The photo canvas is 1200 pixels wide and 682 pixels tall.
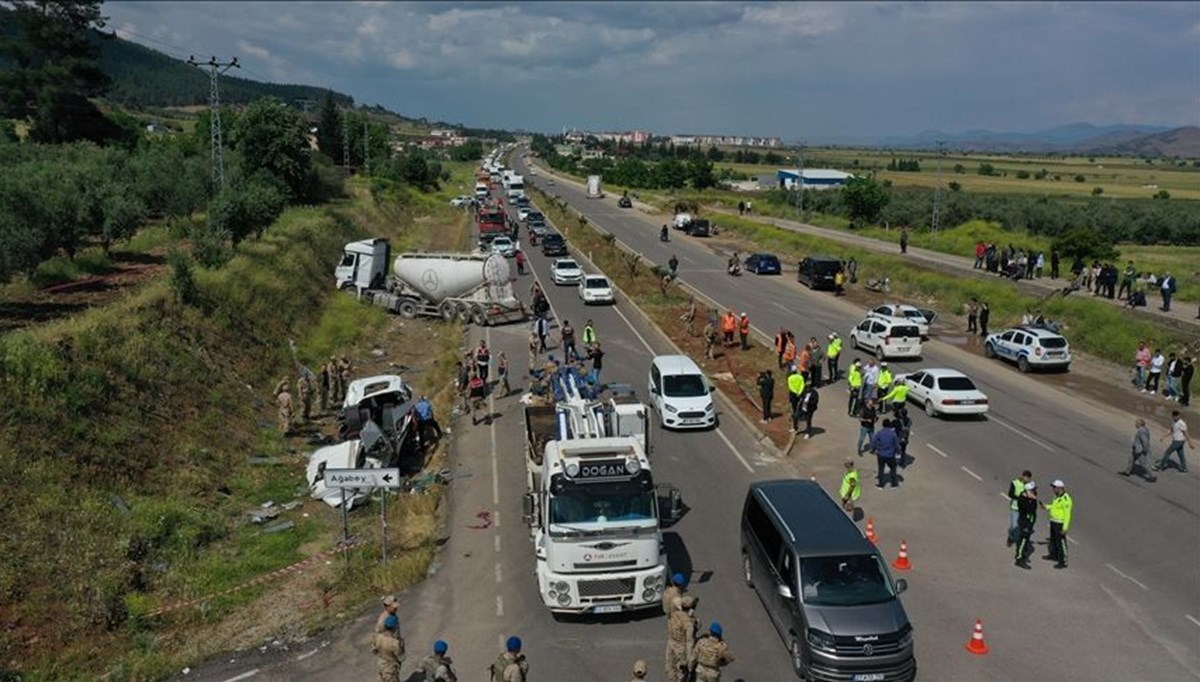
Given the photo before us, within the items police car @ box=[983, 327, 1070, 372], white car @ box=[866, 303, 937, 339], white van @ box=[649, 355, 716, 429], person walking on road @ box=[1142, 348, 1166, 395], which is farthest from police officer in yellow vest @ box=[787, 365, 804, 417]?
person walking on road @ box=[1142, 348, 1166, 395]

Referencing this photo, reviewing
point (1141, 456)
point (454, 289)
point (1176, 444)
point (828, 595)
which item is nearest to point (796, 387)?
point (1141, 456)

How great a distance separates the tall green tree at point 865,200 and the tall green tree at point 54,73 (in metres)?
64.7

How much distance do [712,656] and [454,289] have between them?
30.0 m

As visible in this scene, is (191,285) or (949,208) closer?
(191,285)

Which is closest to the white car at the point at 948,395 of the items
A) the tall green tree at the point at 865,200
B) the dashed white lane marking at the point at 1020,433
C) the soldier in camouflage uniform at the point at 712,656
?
the dashed white lane marking at the point at 1020,433

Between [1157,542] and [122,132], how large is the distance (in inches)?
3074

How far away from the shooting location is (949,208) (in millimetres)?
80062

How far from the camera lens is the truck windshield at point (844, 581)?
11867 millimetres

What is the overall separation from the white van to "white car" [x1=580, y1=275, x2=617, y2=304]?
1785 cm

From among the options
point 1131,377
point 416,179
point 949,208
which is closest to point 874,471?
point 1131,377

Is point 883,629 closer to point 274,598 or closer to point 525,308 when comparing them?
point 274,598

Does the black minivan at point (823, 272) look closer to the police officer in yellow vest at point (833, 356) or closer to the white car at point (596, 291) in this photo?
the white car at point (596, 291)

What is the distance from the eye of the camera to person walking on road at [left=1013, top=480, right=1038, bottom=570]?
50.6 ft

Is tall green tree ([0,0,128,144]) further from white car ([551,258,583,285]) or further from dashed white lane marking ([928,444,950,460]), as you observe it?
dashed white lane marking ([928,444,950,460])
